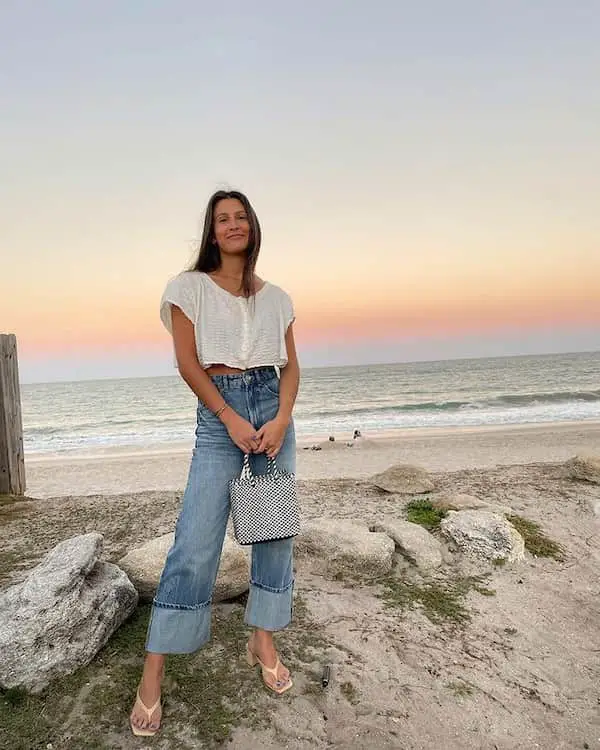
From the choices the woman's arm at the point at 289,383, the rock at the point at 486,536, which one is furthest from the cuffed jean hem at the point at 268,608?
the rock at the point at 486,536

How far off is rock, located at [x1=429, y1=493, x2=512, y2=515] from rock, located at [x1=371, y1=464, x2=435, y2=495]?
59cm

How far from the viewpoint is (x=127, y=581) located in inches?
122

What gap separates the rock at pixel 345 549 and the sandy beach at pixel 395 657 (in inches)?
4.2

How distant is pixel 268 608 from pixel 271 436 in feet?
2.97

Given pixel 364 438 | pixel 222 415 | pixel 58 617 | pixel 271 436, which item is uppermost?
pixel 222 415

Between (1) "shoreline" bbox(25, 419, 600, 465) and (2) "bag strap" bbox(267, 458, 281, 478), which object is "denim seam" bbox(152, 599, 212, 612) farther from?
(1) "shoreline" bbox(25, 419, 600, 465)

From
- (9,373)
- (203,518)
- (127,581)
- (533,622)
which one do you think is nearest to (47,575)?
(127,581)

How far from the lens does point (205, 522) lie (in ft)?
7.68

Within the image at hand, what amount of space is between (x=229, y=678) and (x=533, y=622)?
197cm

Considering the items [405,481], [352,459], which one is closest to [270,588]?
[405,481]

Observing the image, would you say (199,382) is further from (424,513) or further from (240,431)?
(424,513)

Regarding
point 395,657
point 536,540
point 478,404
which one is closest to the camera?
point 395,657

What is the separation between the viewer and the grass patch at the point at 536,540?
14.2 ft

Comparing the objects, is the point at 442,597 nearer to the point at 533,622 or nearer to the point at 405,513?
the point at 533,622
